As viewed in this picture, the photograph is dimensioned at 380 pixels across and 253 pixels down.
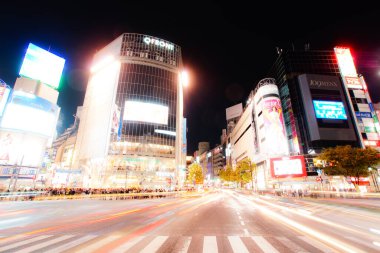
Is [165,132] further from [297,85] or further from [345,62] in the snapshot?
[345,62]

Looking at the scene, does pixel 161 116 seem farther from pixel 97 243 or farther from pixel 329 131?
pixel 97 243

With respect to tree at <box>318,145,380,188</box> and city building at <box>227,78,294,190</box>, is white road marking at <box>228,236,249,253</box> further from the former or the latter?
city building at <box>227,78,294,190</box>

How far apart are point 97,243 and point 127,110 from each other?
7705 cm

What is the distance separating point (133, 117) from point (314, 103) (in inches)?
2510

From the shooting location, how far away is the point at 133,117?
80.2m

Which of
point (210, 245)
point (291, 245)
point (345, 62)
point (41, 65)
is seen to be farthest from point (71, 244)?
point (345, 62)

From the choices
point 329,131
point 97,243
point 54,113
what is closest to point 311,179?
point 329,131

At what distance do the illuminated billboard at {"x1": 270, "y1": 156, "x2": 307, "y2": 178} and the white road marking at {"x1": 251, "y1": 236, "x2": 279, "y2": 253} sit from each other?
6396 centimetres

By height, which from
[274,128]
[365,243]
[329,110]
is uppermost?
[329,110]

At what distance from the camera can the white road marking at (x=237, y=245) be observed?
20.7ft

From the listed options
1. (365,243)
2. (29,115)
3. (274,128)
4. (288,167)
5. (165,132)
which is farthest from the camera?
(165,132)

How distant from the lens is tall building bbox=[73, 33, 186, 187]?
74.2m

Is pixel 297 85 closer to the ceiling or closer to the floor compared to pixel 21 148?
closer to the ceiling

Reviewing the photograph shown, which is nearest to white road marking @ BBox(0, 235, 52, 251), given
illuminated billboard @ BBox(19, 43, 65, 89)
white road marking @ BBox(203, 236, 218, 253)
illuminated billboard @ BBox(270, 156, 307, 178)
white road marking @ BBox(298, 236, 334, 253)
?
white road marking @ BBox(203, 236, 218, 253)
